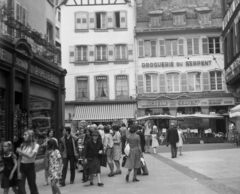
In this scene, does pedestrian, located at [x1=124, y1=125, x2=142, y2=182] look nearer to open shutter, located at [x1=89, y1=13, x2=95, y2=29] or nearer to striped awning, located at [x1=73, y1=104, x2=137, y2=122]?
striped awning, located at [x1=73, y1=104, x2=137, y2=122]

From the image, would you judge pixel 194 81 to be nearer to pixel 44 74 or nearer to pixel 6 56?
pixel 44 74

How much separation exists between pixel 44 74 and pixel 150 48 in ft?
66.4

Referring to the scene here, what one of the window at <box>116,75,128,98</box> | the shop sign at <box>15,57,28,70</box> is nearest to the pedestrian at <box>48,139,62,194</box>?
the shop sign at <box>15,57,28,70</box>

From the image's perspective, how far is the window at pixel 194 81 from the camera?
35.0m

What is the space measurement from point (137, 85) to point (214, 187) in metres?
25.8

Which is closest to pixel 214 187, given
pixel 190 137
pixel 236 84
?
pixel 236 84

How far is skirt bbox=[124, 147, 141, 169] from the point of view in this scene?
11.0 metres

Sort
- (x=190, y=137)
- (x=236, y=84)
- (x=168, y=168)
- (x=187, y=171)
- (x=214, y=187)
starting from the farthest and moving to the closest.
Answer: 1. (x=190, y=137)
2. (x=236, y=84)
3. (x=168, y=168)
4. (x=187, y=171)
5. (x=214, y=187)

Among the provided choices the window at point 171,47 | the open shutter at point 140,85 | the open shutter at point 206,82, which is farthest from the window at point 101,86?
the open shutter at point 206,82

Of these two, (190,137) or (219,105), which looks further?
(219,105)

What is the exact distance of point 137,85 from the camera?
1380 inches

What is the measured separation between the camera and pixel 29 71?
14602 mm

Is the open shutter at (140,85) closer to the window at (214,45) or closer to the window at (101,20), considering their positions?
the window at (101,20)

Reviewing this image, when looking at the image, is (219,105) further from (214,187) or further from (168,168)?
(214,187)
